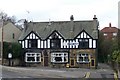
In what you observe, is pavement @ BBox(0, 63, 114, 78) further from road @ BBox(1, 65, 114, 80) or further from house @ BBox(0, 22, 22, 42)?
house @ BBox(0, 22, 22, 42)

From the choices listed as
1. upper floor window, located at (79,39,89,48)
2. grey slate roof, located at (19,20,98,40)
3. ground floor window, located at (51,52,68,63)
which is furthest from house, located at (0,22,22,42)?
upper floor window, located at (79,39,89,48)

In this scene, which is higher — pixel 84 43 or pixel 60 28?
pixel 60 28

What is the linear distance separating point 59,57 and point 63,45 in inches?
86.1

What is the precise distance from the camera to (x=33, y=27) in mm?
57969

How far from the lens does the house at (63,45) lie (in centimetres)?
5338

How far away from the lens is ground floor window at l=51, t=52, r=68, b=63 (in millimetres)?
54188

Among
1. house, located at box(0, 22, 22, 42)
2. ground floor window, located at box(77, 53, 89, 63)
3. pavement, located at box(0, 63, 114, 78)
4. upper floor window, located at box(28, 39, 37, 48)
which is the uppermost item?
house, located at box(0, 22, 22, 42)

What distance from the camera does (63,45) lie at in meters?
54.4

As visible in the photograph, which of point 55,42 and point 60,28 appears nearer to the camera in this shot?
point 55,42

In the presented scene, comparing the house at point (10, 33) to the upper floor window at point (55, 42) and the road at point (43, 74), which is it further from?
the road at point (43, 74)

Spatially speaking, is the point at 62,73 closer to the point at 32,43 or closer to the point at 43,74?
the point at 43,74

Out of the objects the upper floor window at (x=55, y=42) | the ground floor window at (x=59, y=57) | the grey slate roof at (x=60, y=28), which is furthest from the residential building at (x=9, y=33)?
the ground floor window at (x=59, y=57)

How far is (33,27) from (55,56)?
24.3 feet

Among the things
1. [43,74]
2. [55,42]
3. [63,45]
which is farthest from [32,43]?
[43,74]
